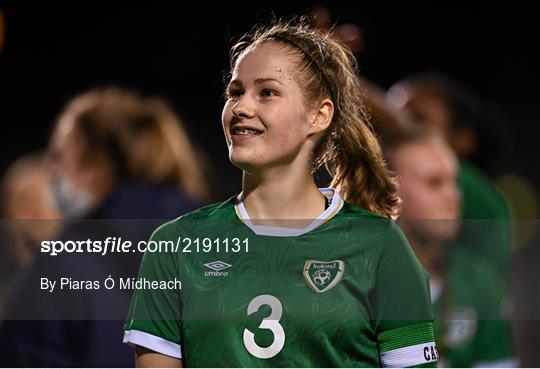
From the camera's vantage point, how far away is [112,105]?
2609mm

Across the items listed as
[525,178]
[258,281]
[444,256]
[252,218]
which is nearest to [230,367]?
[258,281]

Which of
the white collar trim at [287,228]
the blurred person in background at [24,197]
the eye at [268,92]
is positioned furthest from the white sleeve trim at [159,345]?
the blurred person in background at [24,197]

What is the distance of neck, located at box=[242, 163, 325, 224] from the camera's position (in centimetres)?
171

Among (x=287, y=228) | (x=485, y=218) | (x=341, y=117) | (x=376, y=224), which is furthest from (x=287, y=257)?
(x=485, y=218)

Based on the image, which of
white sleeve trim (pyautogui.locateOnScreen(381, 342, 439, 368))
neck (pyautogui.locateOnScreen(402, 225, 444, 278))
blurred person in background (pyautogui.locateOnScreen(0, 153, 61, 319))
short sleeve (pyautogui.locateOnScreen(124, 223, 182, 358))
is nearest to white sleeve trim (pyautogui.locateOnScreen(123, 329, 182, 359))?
short sleeve (pyautogui.locateOnScreen(124, 223, 182, 358))

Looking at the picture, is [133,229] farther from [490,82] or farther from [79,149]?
[490,82]

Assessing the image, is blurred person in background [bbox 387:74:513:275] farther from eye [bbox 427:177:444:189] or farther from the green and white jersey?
the green and white jersey

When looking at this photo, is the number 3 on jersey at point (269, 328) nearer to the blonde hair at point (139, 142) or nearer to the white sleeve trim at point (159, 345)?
the white sleeve trim at point (159, 345)

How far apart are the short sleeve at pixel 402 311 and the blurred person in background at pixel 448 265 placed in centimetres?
108

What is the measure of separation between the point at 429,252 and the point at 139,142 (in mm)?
912

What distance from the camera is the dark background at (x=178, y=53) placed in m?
2.85

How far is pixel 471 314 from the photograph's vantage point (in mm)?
2992

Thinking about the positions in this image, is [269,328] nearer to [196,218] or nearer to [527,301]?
[196,218]

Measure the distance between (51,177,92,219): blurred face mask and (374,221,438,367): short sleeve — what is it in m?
0.99
